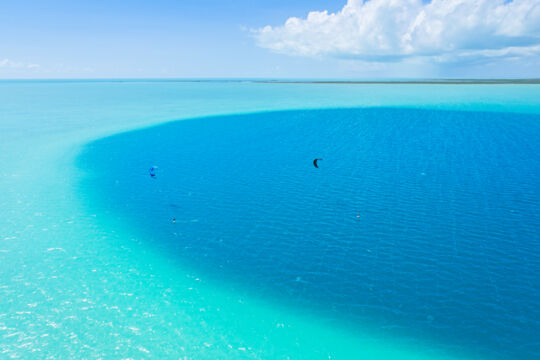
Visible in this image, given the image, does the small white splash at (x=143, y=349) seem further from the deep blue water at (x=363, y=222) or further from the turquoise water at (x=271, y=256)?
the deep blue water at (x=363, y=222)

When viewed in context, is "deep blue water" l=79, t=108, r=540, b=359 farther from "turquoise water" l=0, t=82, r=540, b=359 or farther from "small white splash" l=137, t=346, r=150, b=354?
"small white splash" l=137, t=346, r=150, b=354

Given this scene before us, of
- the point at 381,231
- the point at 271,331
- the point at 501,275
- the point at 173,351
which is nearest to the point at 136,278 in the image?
the point at 173,351

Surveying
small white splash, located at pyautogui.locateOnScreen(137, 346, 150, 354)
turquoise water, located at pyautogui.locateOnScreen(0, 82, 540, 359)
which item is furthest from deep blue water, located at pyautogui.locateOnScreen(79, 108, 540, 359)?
small white splash, located at pyautogui.locateOnScreen(137, 346, 150, 354)

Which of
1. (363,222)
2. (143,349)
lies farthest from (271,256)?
(143,349)

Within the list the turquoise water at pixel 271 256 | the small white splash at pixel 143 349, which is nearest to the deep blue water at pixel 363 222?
the turquoise water at pixel 271 256

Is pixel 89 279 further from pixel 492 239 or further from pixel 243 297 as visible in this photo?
pixel 492 239

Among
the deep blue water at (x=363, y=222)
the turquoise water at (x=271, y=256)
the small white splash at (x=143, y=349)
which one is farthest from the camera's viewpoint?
the deep blue water at (x=363, y=222)

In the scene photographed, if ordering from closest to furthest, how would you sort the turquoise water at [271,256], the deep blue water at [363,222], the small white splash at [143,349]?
1. the small white splash at [143,349]
2. the turquoise water at [271,256]
3. the deep blue water at [363,222]
